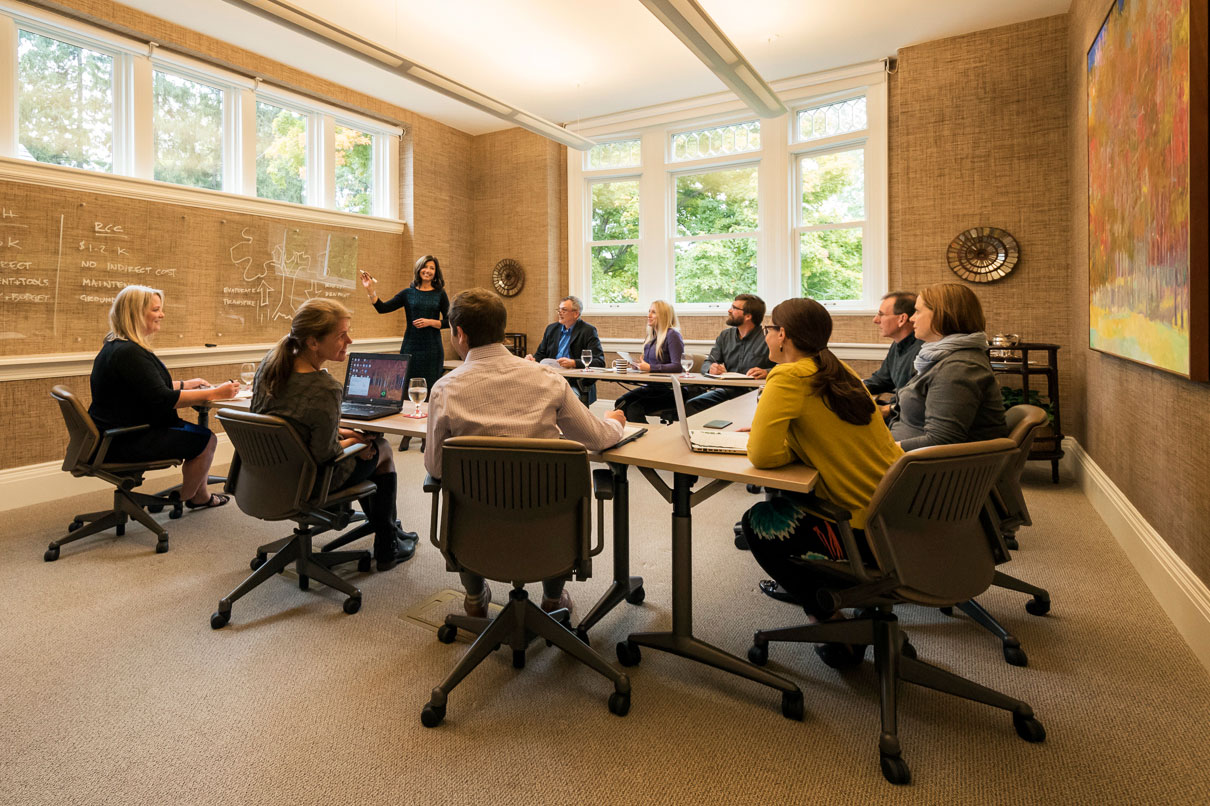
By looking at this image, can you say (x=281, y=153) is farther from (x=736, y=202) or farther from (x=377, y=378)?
(x=736, y=202)

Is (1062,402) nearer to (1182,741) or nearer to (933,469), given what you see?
(1182,741)

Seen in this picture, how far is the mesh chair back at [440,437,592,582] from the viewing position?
177 cm

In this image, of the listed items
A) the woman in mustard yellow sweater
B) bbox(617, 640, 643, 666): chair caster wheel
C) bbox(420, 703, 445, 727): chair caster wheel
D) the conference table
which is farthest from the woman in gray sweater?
bbox(420, 703, 445, 727): chair caster wheel

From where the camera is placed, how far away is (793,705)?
74.8 inches

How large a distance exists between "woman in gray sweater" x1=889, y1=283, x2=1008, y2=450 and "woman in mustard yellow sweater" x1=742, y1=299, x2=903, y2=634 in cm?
53

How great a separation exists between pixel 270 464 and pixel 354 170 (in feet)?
16.4

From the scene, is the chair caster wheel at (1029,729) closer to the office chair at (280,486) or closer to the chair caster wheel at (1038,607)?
the chair caster wheel at (1038,607)

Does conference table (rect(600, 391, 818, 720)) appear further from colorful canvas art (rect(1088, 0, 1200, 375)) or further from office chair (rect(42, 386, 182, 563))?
office chair (rect(42, 386, 182, 563))

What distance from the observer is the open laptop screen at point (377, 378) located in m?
3.13

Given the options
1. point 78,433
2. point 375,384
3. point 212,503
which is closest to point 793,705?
point 375,384

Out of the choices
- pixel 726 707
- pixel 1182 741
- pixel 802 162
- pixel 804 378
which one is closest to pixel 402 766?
pixel 726 707

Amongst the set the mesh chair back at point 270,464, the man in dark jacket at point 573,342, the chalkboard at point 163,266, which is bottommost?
the mesh chair back at point 270,464

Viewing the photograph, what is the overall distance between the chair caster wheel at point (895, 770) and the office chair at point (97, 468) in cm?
330

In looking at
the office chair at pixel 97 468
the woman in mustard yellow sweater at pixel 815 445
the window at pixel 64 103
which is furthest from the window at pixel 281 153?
the woman in mustard yellow sweater at pixel 815 445
